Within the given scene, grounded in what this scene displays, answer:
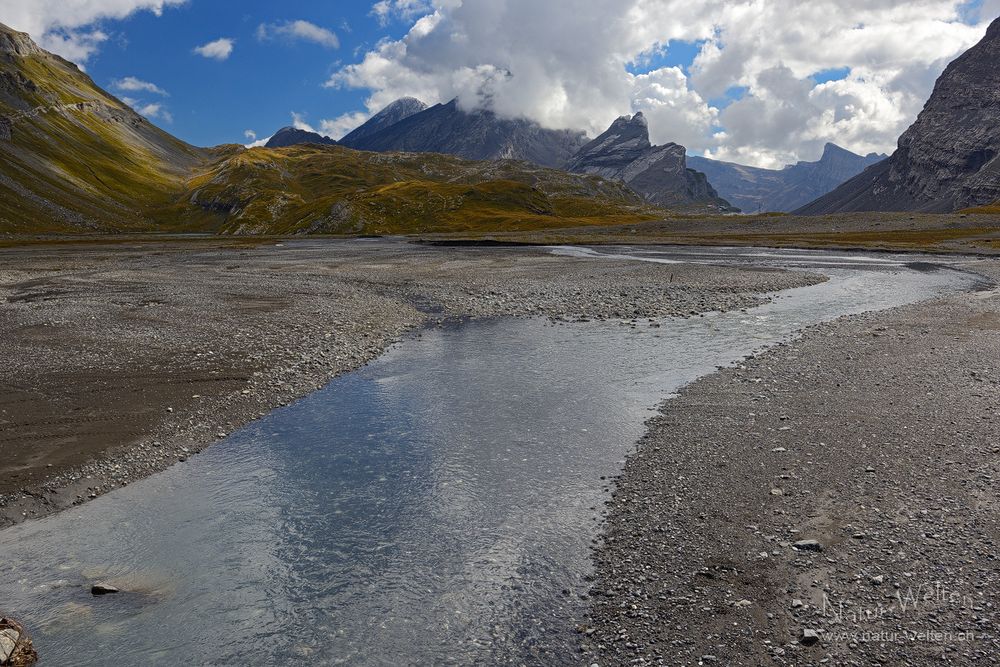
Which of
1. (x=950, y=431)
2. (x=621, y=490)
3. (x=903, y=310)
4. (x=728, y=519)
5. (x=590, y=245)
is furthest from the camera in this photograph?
(x=590, y=245)

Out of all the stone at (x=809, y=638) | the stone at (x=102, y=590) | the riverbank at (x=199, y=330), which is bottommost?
the stone at (x=809, y=638)

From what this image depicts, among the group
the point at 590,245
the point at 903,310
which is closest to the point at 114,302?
the point at 903,310

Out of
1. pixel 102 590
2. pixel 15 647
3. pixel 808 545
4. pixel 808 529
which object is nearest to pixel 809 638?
pixel 808 545

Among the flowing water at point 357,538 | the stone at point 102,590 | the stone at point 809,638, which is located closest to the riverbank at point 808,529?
the stone at point 809,638

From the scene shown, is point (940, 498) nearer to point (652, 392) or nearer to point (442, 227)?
point (652, 392)

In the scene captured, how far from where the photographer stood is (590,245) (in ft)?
384

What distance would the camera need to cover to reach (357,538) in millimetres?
12906

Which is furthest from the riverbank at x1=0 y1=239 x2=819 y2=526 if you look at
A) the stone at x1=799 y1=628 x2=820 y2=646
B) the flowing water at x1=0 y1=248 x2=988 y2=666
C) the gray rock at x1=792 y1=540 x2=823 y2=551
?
the gray rock at x1=792 y1=540 x2=823 y2=551

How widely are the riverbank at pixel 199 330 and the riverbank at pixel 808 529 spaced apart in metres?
13.4

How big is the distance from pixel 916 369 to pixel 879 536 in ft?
51.3

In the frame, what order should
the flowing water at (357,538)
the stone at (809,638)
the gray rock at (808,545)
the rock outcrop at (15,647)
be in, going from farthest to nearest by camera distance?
the gray rock at (808,545) < the flowing water at (357,538) < the stone at (809,638) < the rock outcrop at (15,647)

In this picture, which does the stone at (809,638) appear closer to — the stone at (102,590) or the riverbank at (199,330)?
the stone at (102,590)

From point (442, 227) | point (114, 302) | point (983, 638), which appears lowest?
point (983, 638)

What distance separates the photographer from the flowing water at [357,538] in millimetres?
10062
